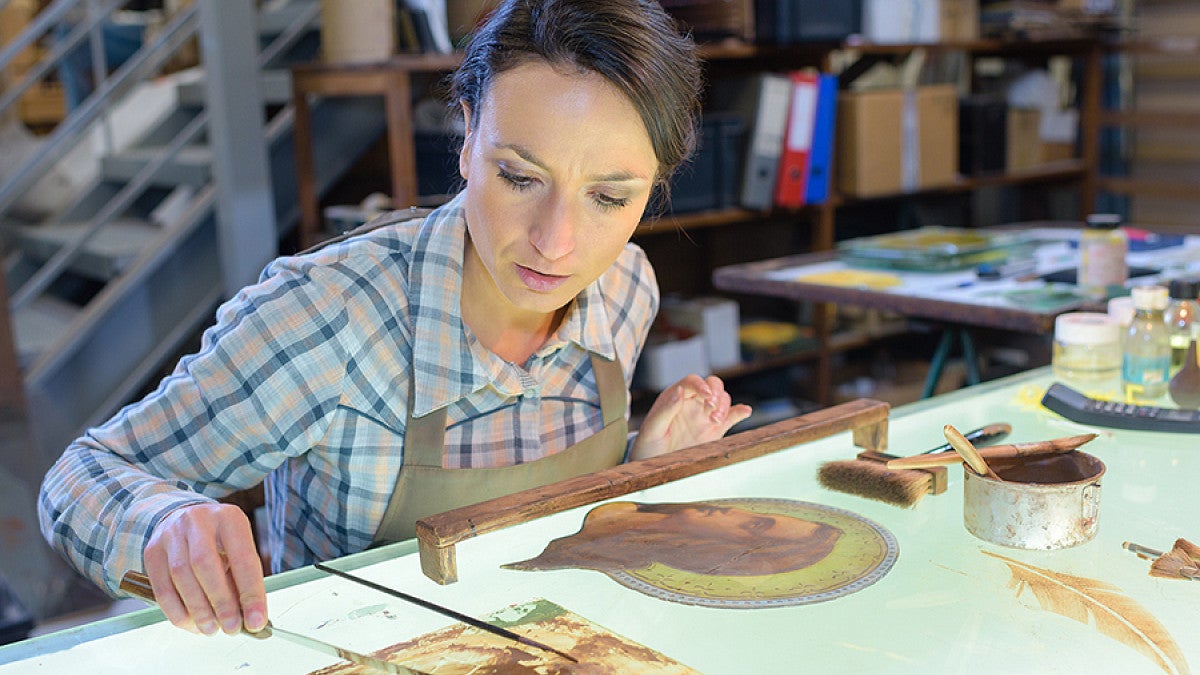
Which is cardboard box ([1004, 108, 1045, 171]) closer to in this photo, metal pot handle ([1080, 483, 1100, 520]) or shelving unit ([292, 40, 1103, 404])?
shelving unit ([292, 40, 1103, 404])

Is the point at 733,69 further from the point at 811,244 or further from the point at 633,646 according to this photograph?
the point at 633,646

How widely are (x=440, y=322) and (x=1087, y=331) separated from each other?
94 centimetres

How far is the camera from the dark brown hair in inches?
46.1

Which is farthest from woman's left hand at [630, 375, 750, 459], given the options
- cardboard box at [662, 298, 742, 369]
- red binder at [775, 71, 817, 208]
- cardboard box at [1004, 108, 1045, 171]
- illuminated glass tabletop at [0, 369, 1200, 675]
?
cardboard box at [1004, 108, 1045, 171]

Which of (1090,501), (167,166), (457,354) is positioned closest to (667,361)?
(167,166)

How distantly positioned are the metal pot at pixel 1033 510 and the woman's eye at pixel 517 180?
1.65 feet

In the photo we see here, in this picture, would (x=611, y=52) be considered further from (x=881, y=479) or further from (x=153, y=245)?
(x=153, y=245)

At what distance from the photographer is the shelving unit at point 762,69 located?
301 cm

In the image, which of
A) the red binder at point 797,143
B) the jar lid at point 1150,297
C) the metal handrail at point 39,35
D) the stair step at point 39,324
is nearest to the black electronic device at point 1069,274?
the jar lid at point 1150,297

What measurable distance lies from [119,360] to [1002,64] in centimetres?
364

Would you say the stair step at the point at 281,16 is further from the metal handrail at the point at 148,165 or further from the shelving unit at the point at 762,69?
the shelving unit at the point at 762,69

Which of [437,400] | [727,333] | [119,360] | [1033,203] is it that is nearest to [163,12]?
[119,360]

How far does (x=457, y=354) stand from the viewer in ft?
4.34

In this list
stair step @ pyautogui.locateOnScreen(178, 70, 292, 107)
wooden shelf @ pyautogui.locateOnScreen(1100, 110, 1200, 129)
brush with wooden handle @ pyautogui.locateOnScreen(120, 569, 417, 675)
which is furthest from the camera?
wooden shelf @ pyautogui.locateOnScreen(1100, 110, 1200, 129)
